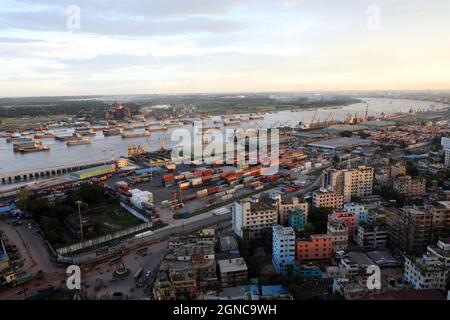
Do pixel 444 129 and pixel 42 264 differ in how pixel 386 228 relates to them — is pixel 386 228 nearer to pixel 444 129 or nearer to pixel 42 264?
pixel 42 264

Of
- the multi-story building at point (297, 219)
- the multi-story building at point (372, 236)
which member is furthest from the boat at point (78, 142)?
the multi-story building at point (372, 236)

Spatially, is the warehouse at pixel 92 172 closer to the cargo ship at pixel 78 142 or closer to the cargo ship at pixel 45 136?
the cargo ship at pixel 78 142

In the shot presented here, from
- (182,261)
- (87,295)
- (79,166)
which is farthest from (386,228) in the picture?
(79,166)

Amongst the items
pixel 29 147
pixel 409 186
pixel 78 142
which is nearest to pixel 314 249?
pixel 409 186

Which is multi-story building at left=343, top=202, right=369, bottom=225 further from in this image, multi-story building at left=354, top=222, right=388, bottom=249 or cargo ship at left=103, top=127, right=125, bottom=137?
cargo ship at left=103, top=127, right=125, bottom=137

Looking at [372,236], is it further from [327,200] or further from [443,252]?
[327,200]

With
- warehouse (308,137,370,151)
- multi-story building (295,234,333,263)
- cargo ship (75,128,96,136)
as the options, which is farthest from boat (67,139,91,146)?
multi-story building (295,234,333,263)
